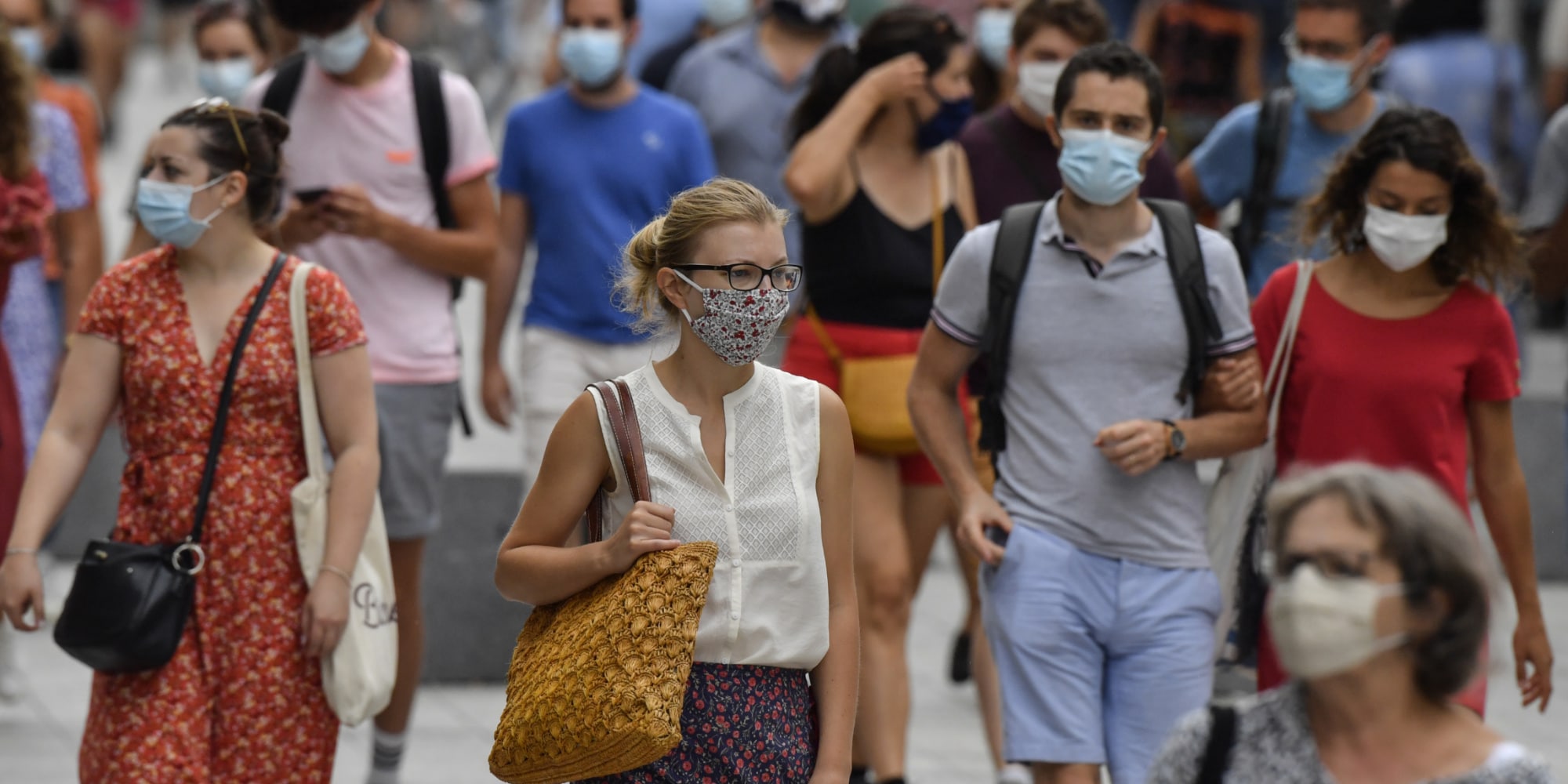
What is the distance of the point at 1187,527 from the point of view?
4.81 metres

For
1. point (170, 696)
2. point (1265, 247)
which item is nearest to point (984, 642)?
point (1265, 247)

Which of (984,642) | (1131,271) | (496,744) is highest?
(1131,271)

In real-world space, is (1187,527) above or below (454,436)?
above

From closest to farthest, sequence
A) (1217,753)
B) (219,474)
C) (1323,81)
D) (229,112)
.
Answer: (1217,753)
(219,474)
(229,112)
(1323,81)

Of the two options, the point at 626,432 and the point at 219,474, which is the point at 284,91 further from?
the point at 626,432

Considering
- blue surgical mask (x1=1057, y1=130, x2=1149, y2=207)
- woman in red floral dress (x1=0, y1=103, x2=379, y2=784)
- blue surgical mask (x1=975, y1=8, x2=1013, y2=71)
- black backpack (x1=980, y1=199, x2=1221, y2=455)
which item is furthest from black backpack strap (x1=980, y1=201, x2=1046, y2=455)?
blue surgical mask (x1=975, y1=8, x2=1013, y2=71)

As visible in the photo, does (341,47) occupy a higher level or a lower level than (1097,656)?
higher

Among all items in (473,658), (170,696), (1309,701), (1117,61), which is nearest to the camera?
(1309,701)

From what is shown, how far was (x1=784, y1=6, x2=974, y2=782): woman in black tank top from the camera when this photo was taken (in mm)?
5879

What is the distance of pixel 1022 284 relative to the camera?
478 cm

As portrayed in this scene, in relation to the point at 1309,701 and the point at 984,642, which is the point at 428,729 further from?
the point at 1309,701

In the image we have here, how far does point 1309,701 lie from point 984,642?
133 inches

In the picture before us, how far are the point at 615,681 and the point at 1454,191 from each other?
91.9 inches

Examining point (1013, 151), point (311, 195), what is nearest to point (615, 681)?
point (311, 195)
